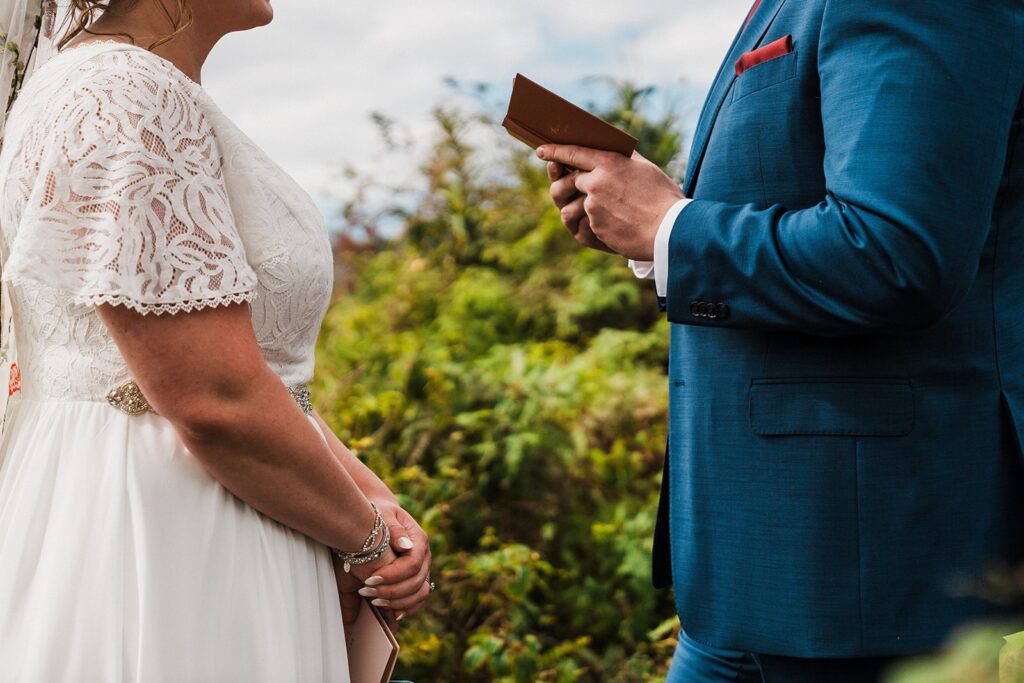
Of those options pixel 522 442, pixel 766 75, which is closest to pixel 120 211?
pixel 766 75

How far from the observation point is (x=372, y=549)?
1.62m

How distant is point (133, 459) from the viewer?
146 cm

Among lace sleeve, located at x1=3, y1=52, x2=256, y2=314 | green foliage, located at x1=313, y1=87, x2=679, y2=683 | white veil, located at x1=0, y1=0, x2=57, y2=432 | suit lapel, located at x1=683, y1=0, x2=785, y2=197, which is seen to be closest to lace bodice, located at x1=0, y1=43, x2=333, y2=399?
lace sleeve, located at x1=3, y1=52, x2=256, y2=314

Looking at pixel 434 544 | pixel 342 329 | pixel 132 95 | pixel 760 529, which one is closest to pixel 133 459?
pixel 132 95

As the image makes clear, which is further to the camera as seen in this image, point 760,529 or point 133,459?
point 760,529

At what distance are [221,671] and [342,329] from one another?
4080 mm

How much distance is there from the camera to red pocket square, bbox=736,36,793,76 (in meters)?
1.58

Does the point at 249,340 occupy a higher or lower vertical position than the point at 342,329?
higher

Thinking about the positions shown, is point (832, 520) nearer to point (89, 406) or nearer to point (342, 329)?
point (89, 406)

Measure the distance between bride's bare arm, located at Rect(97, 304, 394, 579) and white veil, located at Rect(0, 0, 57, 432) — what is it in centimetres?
53

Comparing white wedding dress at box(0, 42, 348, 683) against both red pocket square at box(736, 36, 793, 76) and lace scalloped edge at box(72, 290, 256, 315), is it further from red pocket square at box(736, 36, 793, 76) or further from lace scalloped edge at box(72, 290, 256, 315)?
red pocket square at box(736, 36, 793, 76)

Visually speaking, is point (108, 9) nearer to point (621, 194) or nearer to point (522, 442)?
point (621, 194)

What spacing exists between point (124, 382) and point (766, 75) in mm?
1163

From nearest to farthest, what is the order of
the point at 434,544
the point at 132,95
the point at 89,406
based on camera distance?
the point at 132,95
the point at 89,406
the point at 434,544
